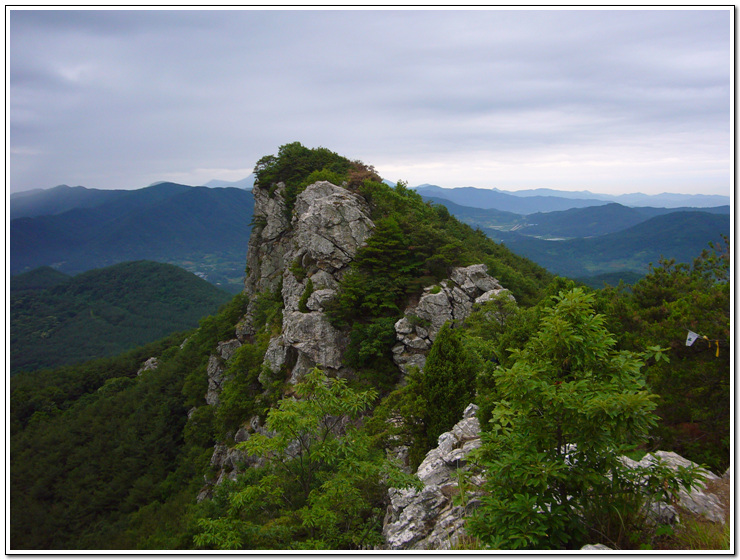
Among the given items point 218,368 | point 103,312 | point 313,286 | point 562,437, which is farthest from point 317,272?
point 103,312

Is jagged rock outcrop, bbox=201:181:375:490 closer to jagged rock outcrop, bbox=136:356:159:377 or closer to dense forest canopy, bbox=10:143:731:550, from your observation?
dense forest canopy, bbox=10:143:731:550

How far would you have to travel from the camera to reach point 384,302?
23.0 metres

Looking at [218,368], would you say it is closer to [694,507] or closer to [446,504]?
[446,504]

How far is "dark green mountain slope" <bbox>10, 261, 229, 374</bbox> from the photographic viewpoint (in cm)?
12906

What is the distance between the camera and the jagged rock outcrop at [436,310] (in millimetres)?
21312

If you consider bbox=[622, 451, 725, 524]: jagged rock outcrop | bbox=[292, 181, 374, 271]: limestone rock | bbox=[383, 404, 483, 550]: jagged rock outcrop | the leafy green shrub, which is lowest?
bbox=[383, 404, 483, 550]: jagged rock outcrop

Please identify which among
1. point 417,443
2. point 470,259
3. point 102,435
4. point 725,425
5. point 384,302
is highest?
point 470,259

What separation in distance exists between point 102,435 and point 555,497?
59710 mm

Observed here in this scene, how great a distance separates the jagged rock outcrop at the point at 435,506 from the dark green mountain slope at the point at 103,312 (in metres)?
140

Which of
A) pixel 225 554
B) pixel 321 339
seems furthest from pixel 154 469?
pixel 225 554

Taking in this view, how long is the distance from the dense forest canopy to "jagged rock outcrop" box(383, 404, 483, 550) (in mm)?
567

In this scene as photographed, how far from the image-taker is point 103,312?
15688cm

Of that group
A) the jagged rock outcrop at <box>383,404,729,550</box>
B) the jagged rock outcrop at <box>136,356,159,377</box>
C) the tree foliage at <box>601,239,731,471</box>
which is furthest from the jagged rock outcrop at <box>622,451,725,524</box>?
the jagged rock outcrop at <box>136,356,159,377</box>

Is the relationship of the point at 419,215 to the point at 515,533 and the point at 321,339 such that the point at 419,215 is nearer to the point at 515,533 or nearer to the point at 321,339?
the point at 321,339
